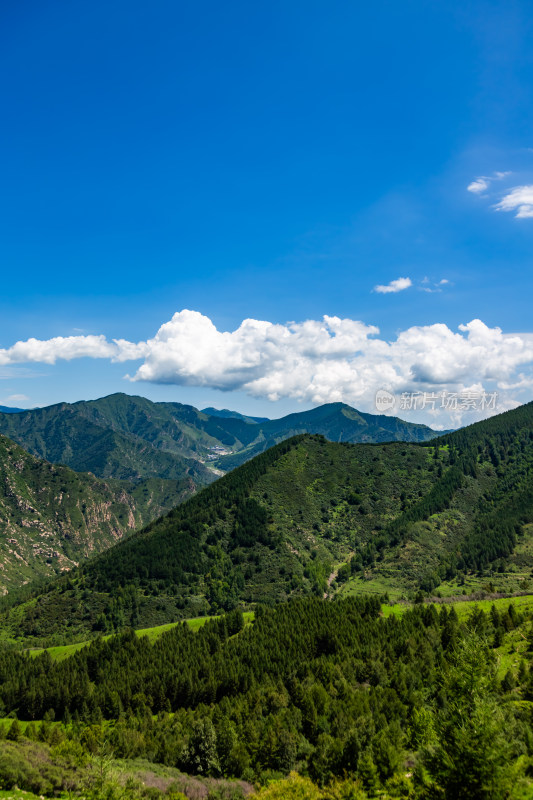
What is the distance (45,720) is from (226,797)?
260ft

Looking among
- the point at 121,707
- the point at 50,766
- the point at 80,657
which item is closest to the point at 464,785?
the point at 50,766

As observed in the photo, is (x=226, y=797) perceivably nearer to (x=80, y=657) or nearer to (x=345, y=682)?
(x=345, y=682)

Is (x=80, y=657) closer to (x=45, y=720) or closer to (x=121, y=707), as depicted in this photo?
(x=45, y=720)

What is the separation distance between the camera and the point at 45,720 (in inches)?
4528

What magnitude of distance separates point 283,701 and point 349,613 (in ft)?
159

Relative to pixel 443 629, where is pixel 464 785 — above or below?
above

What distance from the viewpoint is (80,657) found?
141750 mm

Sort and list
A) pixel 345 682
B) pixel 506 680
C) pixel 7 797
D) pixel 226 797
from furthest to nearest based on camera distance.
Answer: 1. pixel 345 682
2. pixel 506 680
3. pixel 226 797
4. pixel 7 797

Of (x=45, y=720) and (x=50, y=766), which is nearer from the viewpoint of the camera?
(x=50, y=766)

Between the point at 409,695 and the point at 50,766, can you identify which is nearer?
the point at 50,766

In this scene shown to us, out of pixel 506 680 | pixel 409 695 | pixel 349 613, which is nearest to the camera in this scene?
pixel 506 680

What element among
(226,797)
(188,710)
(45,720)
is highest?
(226,797)

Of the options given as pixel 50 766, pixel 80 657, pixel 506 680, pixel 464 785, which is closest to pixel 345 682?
pixel 506 680

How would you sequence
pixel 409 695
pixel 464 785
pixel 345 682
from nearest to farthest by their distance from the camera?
pixel 464 785 → pixel 409 695 → pixel 345 682
